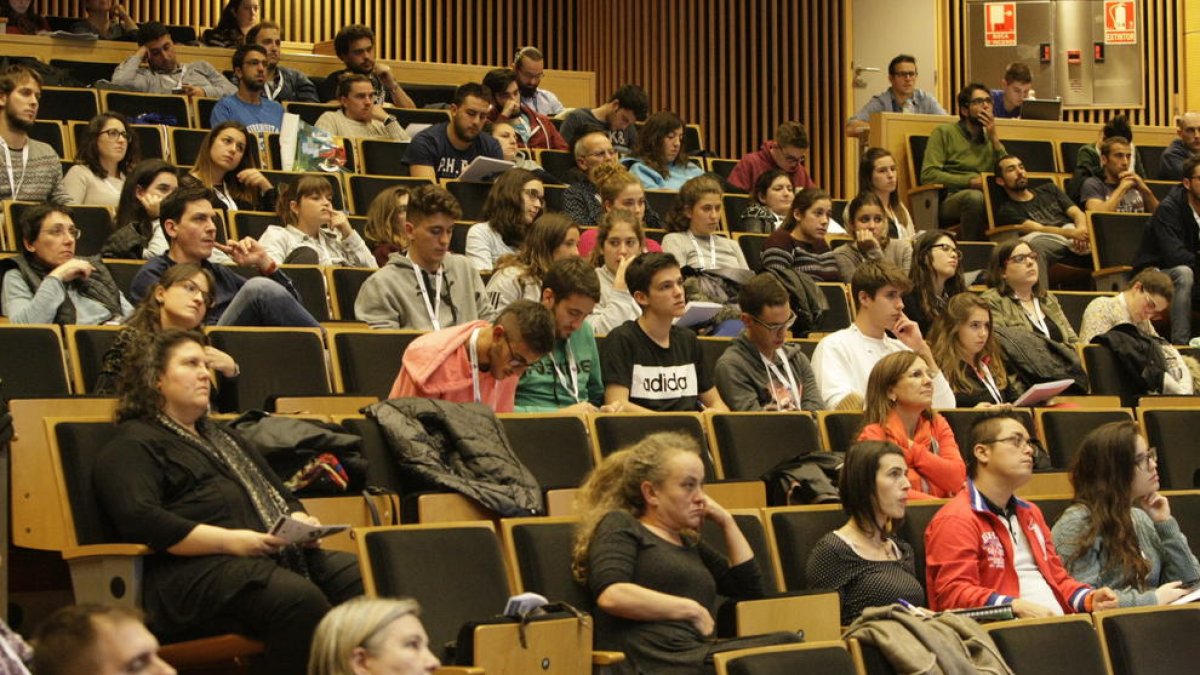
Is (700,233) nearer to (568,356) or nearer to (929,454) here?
(568,356)

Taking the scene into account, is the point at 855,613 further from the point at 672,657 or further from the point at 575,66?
the point at 575,66

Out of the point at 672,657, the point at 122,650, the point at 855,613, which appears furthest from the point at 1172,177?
the point at 122,650

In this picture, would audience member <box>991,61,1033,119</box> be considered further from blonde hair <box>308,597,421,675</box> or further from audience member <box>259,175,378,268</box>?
blonde hair <box>308,597,421,675</box>

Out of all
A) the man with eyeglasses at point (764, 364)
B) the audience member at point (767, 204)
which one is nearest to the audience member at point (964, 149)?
the audience member at point (767, 204)

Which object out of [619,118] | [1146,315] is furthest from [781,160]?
[1146,315]

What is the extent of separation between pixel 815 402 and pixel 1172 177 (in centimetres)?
371

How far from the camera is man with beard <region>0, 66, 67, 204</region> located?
194 inches

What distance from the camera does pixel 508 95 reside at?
6.78 m

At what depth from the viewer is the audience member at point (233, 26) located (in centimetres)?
736

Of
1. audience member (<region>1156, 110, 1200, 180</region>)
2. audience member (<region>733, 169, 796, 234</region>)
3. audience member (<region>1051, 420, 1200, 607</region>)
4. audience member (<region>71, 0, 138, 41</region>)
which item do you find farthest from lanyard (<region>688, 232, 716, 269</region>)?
audience member (<region>71, 0, 138, 41</region>)

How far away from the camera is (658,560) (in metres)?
2.82

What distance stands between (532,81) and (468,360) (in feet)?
12.9

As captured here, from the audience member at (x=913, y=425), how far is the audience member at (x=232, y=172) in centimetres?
221

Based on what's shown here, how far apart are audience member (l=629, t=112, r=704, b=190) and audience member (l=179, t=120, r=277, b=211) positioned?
158 centimetres
